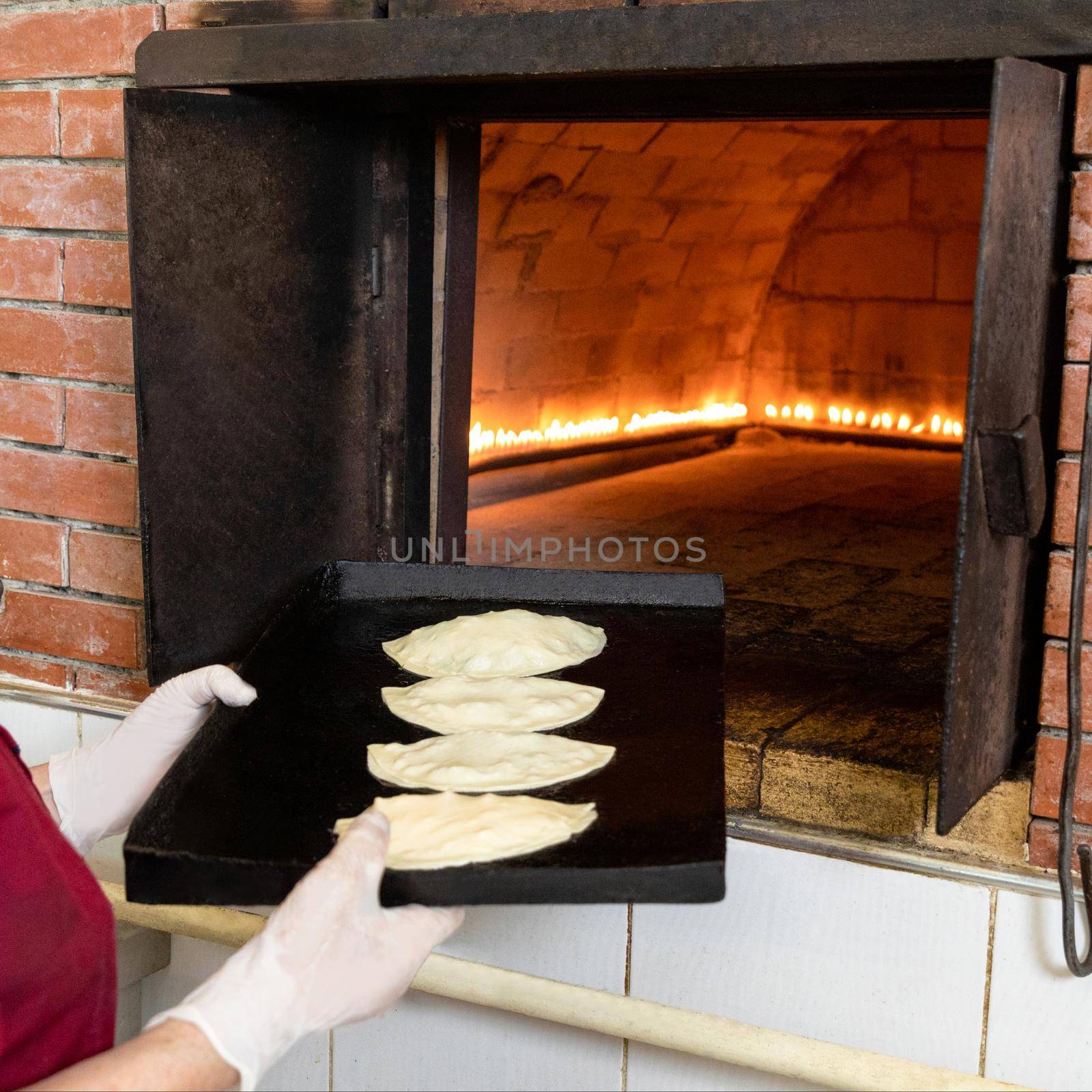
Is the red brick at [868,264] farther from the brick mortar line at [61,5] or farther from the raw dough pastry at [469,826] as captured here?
the raw dough pastry at [469,826]

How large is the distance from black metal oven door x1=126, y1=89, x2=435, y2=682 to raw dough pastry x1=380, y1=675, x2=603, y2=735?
475 mm

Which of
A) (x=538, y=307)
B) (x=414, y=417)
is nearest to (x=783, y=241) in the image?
(x=538, y=307)

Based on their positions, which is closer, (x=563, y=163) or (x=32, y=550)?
(x=32, y=550)

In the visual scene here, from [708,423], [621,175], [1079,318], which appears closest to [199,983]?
[1079,318]

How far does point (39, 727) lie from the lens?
2.34 metres

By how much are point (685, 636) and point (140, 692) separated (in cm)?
103

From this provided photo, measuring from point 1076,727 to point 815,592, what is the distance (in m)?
1.65

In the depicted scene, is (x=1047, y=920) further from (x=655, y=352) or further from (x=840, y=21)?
(x=655, y=352)

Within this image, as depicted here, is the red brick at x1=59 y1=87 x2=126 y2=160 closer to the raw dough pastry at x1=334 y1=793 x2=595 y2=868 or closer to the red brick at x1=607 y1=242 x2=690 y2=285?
the raw dough pastry at x1=334 y1=793 x2=595 y2=868

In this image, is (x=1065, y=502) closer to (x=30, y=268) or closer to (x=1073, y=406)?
(x=1073, y=406)

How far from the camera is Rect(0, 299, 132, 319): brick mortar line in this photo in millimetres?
2111

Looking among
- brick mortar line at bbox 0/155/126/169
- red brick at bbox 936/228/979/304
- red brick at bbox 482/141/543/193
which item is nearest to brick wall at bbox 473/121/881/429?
red brick at bbox 482/141/543/193

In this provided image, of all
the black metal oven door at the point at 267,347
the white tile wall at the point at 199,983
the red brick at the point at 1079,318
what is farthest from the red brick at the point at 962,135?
the white tile wall at the point at 199,983

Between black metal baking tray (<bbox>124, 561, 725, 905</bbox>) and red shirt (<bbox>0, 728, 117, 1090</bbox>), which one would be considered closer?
black metal baking tray (<bbox>124, 561, 725, 905</bbox>)
